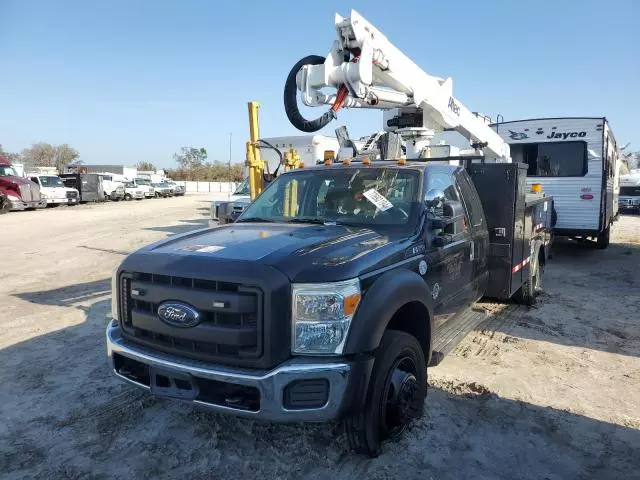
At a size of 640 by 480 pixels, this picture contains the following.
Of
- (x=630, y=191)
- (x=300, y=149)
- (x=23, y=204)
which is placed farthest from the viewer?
(x=630, y=191)

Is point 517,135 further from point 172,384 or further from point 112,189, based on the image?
point 112,189

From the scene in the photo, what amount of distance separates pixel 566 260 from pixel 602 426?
27.3 ft

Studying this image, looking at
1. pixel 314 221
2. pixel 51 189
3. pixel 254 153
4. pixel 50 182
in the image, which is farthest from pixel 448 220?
pixel 50 182

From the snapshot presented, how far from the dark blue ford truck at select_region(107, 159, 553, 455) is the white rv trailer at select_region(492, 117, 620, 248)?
7.99 metres

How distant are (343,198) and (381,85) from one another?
254cm

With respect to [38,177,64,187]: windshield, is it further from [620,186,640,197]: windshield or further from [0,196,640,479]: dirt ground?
[620,186,640,197]: windshield

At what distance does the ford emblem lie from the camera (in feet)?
9.30

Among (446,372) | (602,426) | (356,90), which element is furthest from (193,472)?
(356,90)

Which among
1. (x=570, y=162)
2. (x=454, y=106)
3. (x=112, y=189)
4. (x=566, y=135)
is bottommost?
(x=112, y=189)

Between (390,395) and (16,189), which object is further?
(16,189)

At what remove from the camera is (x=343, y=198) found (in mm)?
4145

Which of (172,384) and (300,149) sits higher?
(300,149)

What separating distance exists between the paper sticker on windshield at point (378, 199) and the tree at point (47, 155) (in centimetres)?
8507

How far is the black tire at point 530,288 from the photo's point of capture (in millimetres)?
6633
